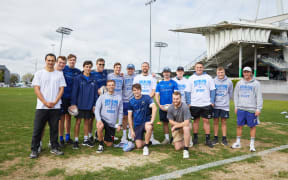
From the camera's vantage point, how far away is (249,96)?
5.13m

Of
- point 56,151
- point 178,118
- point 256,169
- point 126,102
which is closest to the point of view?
point 256,169

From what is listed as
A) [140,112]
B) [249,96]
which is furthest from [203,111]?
[140,112]

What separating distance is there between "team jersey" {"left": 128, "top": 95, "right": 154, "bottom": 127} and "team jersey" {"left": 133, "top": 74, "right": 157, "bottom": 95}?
0.73 metres

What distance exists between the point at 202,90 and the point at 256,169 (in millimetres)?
2281

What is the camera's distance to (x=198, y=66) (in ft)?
18.0

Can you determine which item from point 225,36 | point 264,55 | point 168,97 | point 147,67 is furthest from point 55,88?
point 264,55

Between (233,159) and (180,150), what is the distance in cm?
119

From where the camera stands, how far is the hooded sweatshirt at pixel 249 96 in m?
5.04

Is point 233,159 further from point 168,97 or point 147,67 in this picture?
point 147,67

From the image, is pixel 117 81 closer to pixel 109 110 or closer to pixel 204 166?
pixel 109 110

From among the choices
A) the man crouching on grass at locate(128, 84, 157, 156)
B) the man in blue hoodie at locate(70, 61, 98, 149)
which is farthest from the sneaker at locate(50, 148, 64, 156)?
the man crouching on grass at locate(128, 84, 157, 156)

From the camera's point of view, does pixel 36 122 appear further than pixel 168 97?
No

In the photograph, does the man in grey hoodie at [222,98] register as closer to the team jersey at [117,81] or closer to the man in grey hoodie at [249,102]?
the man in grey hoodie at [249,102]

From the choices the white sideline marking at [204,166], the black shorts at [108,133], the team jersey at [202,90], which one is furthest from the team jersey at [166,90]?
the white sideline marking at [204,166]
